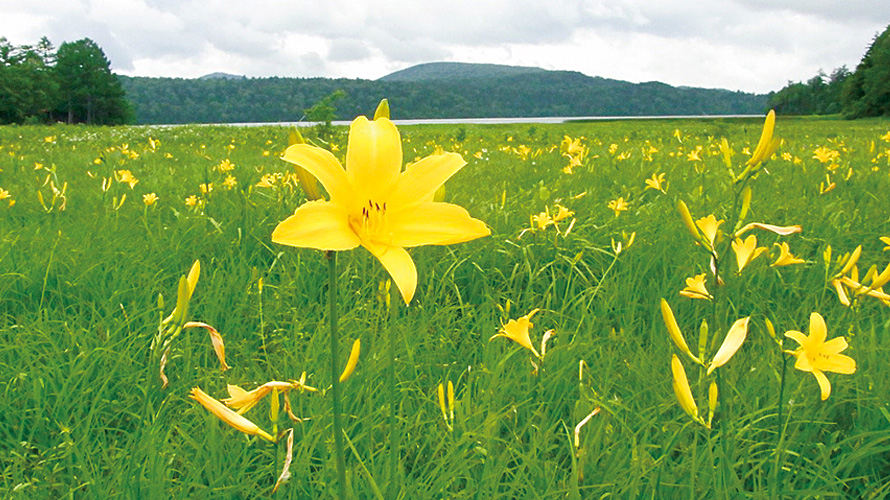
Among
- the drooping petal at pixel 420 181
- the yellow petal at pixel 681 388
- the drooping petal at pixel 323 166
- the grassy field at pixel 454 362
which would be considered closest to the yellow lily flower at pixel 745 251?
the grassy field at pixel 454 362

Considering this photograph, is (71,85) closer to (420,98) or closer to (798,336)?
(420,98)

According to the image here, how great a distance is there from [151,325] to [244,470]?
30.7 inches

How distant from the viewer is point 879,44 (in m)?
54.2

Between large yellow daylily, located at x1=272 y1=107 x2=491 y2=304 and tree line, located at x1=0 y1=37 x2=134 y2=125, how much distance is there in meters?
54.6

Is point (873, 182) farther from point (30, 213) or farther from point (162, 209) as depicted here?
point (30, 213)

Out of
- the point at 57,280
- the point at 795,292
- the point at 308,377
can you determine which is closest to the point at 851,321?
the point at 795,292

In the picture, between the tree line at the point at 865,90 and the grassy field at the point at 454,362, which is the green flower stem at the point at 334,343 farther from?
the tree line at the point at 865,90

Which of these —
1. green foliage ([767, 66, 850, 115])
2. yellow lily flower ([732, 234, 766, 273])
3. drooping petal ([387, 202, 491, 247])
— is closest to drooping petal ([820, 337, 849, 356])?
yellow lily flower ([732, 234, 766, 273])

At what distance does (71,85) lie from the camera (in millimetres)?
50969

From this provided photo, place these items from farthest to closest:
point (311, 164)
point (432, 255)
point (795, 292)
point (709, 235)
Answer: point (432, 255) < point (795, 292) < point (709, 235) < point (311, 164)

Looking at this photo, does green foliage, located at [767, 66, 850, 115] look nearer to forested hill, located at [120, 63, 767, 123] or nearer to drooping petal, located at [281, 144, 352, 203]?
forested hill, located at [120, 63, 767, 123]

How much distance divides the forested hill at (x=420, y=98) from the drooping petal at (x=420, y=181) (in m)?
4.02

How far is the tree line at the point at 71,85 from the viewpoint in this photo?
4597 centimetres

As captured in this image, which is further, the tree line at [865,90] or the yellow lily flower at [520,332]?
the tree line at [865,90]
